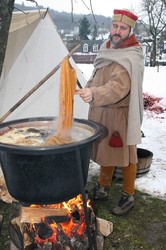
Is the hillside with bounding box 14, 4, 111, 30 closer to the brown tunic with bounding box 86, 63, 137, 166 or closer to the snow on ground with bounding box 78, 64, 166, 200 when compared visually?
the brown tunic with bounding box 86, 63, 137, 166

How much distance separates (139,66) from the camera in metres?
3.03

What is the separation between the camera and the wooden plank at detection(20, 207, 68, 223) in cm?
264

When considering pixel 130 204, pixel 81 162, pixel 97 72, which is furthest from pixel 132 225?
pixel 97 72

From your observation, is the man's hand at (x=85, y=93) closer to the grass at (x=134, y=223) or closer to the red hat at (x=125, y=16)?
the red hat at (x=125, y=16)

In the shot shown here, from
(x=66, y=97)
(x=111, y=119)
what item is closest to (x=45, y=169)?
(x=66, y=97)

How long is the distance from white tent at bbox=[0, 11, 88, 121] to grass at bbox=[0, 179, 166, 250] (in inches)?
59.8

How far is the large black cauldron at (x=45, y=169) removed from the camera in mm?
2133

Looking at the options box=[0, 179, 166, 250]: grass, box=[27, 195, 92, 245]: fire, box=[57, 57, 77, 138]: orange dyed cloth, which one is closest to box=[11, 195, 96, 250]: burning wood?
box=[27, 195, 92, 245]: fire

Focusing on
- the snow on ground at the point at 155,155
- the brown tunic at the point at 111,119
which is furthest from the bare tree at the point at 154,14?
the brown tunic at the point at 111,119

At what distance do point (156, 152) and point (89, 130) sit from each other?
2.94m

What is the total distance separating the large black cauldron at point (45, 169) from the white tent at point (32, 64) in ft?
7.44

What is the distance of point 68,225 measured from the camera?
271cm

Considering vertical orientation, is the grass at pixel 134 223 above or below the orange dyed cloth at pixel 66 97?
below

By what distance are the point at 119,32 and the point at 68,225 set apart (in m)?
1.84
